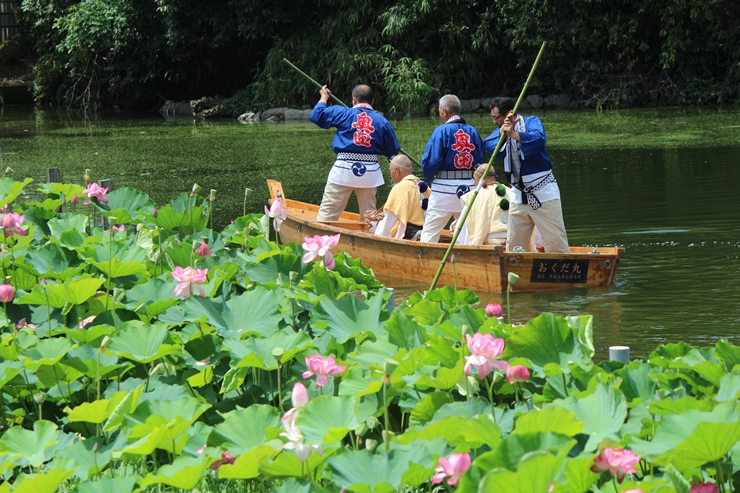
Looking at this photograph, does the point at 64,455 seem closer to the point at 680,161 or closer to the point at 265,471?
the point at 265,471

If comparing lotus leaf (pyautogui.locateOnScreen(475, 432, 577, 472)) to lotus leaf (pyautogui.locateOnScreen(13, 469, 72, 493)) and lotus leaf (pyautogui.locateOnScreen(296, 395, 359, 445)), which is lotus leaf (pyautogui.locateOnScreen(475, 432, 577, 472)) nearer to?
lotus leaf (pyautogui.locateOnScreen(296, 395, 359, 445))

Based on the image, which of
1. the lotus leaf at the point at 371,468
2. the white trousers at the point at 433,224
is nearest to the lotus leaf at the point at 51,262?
the lotus leaf at the point at 371,468

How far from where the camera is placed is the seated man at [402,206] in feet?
26.7

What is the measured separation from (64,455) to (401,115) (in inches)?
765

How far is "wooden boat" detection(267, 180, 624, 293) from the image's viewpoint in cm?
708

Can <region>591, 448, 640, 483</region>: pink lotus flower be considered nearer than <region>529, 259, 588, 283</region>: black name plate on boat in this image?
Yes

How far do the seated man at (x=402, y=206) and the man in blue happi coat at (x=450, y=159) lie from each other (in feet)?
0.83

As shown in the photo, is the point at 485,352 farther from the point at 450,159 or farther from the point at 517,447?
the point at 450,159

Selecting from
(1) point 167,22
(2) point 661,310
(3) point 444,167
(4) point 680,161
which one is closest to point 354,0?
(1) point 167,22

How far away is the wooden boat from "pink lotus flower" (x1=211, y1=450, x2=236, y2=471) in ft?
14.0

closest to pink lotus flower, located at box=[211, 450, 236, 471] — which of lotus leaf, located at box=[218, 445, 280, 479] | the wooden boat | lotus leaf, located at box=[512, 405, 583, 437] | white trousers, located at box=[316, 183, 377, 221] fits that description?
lotus leaf, located at box=[218, 445, 280, 479]

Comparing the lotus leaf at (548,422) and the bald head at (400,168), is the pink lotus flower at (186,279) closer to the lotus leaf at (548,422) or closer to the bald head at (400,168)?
the lotus leaf at (548,422)

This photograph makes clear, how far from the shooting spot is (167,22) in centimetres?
2525

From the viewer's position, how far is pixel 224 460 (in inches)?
101
